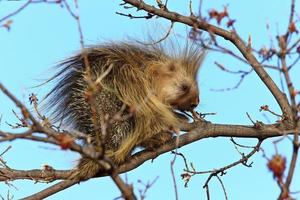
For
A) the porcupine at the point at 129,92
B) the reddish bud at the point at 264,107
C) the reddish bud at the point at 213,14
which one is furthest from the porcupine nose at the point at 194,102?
the reddish bud at the point at 213,14

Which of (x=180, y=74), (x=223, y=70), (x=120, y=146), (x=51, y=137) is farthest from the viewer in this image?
(x=180, y=74)

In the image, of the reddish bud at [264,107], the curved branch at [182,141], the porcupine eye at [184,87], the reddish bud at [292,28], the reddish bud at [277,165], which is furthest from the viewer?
the porcupine eye at [184,87]

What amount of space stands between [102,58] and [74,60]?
17 centimetres

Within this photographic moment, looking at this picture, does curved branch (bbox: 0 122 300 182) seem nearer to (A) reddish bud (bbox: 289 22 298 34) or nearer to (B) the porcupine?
(B) the porcupine

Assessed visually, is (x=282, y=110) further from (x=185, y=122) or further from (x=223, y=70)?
(x=223, y=70)

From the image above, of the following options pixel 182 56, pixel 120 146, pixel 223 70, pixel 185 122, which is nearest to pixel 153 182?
pixel 223 70

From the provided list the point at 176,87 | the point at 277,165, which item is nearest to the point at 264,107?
the point at 176,87

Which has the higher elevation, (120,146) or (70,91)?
(70,91)

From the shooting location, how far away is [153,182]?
6.89 ft

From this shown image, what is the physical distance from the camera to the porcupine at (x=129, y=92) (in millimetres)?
3117

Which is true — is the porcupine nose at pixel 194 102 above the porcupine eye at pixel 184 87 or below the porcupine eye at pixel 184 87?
below

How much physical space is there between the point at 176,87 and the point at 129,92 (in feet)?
1.26

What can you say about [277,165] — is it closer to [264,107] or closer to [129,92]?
[129,92]

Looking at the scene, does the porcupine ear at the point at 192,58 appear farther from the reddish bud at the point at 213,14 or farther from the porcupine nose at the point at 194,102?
the reddish bud at the point at 213,14
